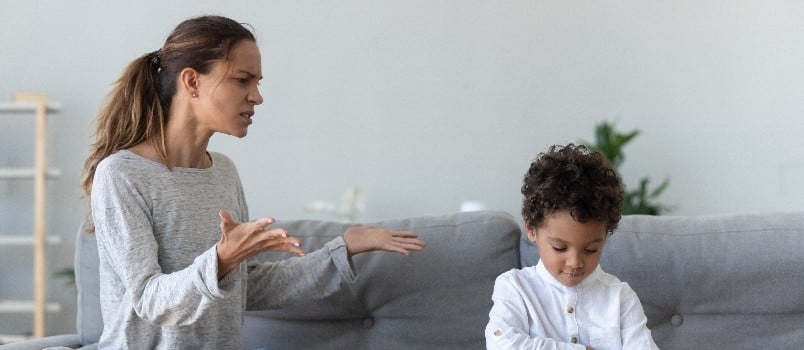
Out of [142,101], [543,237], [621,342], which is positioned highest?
[142,101]

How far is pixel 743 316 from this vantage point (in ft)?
7.28

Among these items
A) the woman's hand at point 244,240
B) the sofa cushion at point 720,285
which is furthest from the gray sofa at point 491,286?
the woman's hand at point 244,240

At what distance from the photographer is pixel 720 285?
221 centimetres

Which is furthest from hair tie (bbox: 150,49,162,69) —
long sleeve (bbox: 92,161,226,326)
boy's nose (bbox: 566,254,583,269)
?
boy's nose (bbox: 566,254,583,269)

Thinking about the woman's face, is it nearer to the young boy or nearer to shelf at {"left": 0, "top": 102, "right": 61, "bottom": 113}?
the young boy

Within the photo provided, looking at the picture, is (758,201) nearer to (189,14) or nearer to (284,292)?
(189,14)

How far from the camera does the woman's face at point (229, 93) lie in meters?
2.03

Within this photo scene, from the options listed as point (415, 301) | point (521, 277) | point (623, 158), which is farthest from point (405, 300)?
point (623, 158)

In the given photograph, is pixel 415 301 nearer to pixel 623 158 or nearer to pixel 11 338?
pixel 623 158

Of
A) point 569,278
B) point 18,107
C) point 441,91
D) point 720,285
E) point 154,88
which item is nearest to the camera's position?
point 569,278

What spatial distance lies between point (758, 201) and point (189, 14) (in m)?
2.91

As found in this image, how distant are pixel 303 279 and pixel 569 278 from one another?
637 mm

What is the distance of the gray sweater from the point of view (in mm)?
1825

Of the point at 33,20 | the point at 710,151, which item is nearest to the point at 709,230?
the point at 710,151
